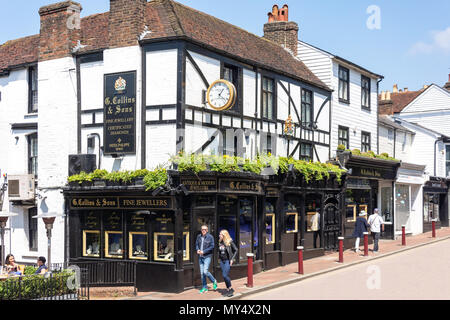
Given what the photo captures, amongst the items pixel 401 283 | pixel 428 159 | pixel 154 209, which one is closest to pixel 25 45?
pixel 154 209

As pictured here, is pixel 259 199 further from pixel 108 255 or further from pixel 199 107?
pixel 108 255

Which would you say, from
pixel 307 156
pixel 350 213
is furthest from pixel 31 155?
pixel 350 213

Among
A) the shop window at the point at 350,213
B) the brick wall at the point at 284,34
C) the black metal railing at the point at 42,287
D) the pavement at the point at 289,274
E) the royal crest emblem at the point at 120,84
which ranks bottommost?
the pavement at the point at 289,274

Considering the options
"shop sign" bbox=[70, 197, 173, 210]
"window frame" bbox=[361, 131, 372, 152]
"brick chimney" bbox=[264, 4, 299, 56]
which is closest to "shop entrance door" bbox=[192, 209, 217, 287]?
"shop sign" bbox=[70, 197, 173, 210]

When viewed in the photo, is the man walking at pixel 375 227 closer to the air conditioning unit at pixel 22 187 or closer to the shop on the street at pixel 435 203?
the shop on the street at pixel 435 203

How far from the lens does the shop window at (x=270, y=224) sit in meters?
19.5

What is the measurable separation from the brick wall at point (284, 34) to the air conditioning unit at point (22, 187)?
12.7 meters

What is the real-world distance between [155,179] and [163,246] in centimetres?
208

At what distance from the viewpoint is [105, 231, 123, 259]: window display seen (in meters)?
16.9

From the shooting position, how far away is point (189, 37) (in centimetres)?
1609

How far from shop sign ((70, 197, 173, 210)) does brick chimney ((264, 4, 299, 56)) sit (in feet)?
40.7

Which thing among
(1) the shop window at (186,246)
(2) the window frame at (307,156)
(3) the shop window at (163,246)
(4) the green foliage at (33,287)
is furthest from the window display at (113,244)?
(2) the window frame at (307,156)

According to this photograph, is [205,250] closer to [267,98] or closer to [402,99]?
[267,98]

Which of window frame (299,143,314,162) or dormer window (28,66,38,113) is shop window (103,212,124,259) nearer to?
dormer window (28,66,38,113)
